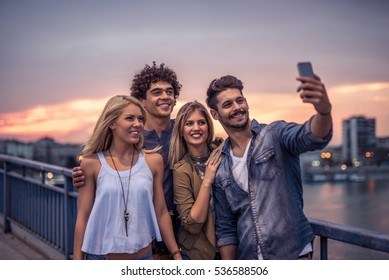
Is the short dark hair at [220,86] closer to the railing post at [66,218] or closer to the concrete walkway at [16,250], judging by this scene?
the railing post at [66,218]

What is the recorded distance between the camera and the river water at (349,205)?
2987 inches

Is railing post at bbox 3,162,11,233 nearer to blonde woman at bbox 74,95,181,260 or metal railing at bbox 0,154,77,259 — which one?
metal railing at bbox 0,154,77,259

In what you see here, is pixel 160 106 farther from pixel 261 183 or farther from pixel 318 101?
pixel 318 101

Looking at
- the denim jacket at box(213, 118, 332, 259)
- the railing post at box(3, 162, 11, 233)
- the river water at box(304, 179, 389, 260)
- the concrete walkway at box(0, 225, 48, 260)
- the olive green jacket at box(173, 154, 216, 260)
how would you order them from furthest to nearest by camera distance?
the river water at box(304, 179, 389, 260)
the railing post at box(3, 162, 11, 233)
the concrete walkway at box(0, 225, 48, 260)
the olive green jacket at box(173, 154, 216, 260)
the denim jacket at box(213, 118, 332, 259)

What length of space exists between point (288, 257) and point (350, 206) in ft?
320

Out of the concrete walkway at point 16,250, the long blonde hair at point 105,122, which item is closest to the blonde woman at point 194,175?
the long blonde hair at point 105,122

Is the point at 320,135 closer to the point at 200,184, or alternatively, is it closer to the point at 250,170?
the point at 250,170

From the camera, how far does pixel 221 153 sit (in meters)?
2.30

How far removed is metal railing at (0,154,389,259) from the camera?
4.02 m

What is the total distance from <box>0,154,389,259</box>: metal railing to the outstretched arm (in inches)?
91.2

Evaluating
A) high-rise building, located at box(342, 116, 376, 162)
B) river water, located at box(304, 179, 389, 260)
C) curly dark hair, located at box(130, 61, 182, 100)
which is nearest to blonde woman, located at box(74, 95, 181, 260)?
curly dark hair, located at box(130, 61, 182, 100)

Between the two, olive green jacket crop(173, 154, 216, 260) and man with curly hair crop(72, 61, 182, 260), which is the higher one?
man with curly hair crop(72, 61, 182, 260)

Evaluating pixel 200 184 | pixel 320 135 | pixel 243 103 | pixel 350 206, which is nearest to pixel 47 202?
pixel 200 184
